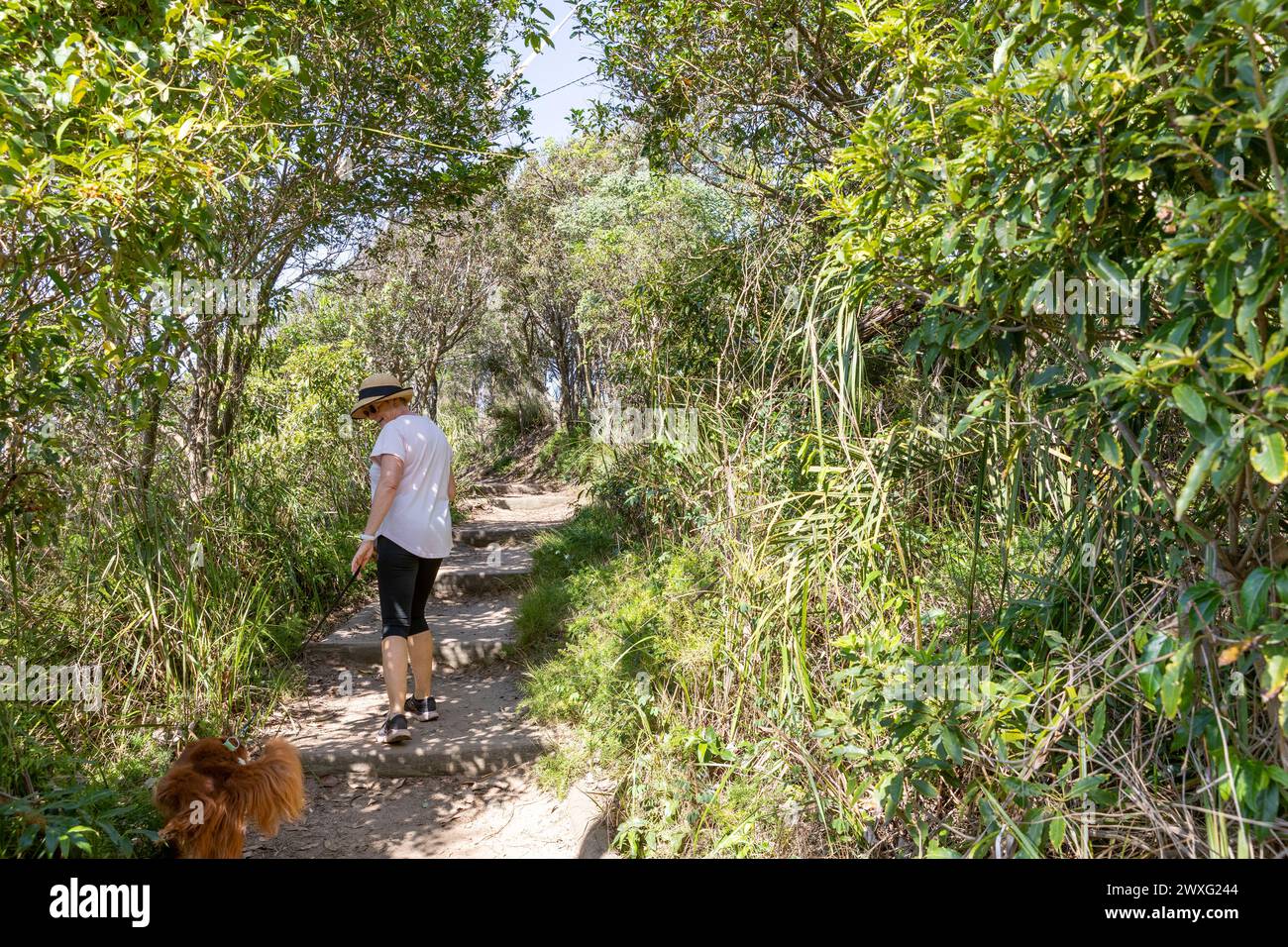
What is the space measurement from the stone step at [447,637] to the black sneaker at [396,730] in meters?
1.29

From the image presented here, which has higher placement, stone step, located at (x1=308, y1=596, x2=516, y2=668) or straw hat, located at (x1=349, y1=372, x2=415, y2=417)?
straw hat, located at (x1=349, y1=372, x2=415, y2=417)

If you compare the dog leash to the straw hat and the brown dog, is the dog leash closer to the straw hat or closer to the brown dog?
the straw hat

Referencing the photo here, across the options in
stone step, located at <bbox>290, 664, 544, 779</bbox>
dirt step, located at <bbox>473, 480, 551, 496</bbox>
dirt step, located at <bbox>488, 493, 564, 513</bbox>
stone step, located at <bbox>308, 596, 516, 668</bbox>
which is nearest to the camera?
stone step, located at <bbox>290, 664, 544, 779</bbox>

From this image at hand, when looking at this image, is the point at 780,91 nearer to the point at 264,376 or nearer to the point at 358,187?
the point at 358,187

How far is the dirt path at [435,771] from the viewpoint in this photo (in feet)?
11.3

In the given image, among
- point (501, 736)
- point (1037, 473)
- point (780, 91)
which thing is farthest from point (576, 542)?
point (1037, 473)

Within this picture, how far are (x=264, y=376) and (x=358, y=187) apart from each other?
2.36 meters

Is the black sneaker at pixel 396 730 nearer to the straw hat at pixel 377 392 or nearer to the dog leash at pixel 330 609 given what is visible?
the dog leash at pixel 330 609

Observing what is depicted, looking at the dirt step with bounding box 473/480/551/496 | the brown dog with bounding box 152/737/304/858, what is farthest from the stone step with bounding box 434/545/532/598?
the dirt step with bounding box 473/480/551/496

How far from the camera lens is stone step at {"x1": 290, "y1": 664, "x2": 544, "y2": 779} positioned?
4027mm

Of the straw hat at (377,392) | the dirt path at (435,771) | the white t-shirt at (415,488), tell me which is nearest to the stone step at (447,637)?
the dirt path at (435,771)

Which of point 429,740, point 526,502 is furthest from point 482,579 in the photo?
point 526,502

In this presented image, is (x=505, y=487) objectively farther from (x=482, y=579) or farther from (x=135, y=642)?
(x=135, y=642)
